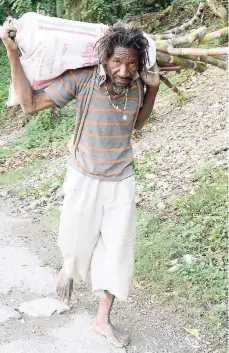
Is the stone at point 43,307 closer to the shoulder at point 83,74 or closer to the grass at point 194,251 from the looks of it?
the grass at point 194,251

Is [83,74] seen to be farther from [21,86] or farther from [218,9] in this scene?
[218,9]

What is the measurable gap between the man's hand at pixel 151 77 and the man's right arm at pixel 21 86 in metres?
0.52

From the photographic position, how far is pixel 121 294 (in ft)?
9.91

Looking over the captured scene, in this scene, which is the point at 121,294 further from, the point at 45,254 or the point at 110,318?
the point at 45,254

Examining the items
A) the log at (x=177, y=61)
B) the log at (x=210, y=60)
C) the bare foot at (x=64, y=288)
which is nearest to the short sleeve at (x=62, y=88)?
the log at (x=177, y=61)

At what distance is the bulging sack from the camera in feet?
8.95

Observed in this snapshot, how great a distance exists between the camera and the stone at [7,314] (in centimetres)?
332

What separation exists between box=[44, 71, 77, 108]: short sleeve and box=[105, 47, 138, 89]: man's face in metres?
0.22

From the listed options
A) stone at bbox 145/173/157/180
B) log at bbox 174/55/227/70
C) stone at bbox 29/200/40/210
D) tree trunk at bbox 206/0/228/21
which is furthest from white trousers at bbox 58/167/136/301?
tree trunk at bbox 206/0/228/21

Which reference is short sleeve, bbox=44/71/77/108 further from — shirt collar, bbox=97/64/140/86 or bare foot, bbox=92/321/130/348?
bare foot, bbox=92/321/130/348

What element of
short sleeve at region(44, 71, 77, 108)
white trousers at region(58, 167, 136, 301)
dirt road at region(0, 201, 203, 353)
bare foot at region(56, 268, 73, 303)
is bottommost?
dirt road at region(0, 201, 203, 353)

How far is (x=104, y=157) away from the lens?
2887 mm

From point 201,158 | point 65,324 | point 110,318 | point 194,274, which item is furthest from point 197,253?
point 201,158

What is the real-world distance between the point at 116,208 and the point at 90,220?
170 mm
